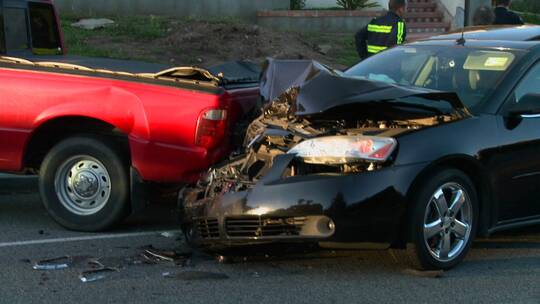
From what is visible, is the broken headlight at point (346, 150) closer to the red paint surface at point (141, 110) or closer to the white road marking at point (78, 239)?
the red paint surface at point (141, 110)

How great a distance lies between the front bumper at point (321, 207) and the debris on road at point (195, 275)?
27cm

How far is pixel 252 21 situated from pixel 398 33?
9353 millimetres

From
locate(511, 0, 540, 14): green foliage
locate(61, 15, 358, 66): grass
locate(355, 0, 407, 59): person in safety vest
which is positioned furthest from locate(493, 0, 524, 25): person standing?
locate(511, 0, 540, 14): green foliage

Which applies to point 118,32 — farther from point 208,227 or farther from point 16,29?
point 208,227

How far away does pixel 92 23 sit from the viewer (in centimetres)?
1573

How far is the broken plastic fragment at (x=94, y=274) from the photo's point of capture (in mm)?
5180

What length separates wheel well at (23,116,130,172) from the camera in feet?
20.8

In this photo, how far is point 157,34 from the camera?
15109 mm

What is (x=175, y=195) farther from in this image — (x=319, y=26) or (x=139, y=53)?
(x=319, y=26)

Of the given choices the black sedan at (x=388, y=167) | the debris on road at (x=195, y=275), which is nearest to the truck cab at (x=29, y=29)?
the black sedan at (x=388, y=167)

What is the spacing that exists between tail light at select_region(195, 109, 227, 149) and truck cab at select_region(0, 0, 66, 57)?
8.73 feet

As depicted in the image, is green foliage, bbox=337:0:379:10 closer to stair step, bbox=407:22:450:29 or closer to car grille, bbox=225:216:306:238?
stair step, bbox=407:22:450:29

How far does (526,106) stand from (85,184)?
3322 mm

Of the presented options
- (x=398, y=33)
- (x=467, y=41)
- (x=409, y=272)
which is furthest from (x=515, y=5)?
(x=409, y=272)
